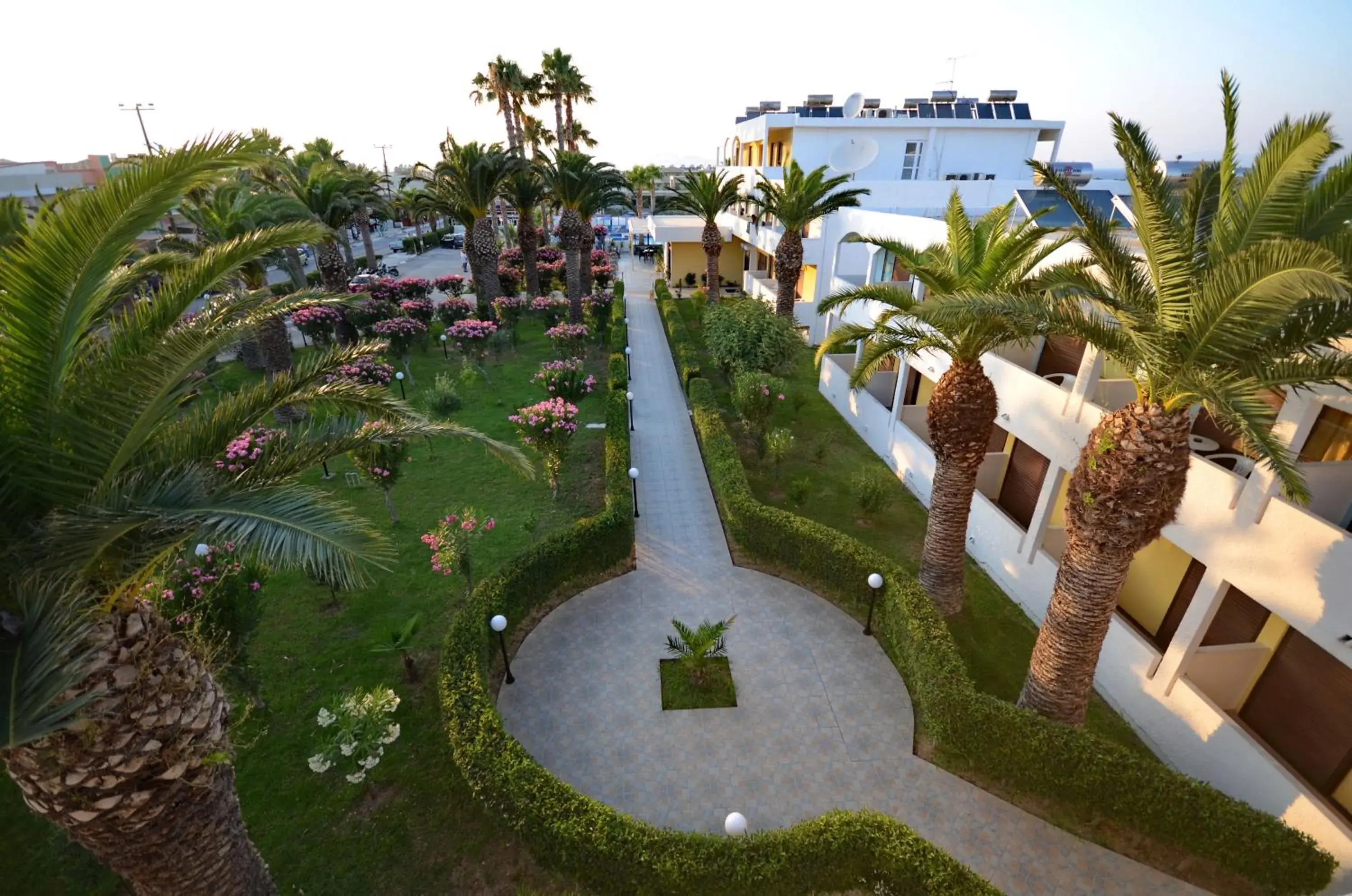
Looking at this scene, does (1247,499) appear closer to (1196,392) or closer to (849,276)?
(1196,392)

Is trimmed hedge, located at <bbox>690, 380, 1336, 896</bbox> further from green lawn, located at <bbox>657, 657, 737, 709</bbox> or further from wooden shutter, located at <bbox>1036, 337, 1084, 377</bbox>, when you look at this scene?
wooden shutter, located at <bbox>1036, 337, 1084, 377</bbox>

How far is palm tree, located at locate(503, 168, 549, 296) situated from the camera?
90.1ft

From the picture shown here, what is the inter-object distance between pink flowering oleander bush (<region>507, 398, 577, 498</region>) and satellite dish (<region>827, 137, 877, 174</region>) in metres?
20.8

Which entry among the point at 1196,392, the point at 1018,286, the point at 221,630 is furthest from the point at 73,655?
the point at 1018,286

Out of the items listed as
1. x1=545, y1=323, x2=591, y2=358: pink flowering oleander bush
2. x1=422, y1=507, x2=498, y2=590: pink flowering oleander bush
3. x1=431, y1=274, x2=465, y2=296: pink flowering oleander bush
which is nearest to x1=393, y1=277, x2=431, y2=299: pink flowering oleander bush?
x1=431, y1=274, x2=465, y2=296: pink flowering oleander bush

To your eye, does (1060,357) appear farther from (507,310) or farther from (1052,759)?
(507,310)

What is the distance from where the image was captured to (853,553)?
1063cm

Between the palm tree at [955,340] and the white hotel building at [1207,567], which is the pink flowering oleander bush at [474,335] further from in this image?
the palm tree at [955,340]

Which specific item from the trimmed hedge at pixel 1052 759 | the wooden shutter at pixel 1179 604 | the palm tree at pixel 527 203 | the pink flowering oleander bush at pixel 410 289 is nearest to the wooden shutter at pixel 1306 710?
the wooden shutter at pixel 1179 604

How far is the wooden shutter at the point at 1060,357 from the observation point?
1194 cm

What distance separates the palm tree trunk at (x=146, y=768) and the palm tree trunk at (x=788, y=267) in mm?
19556

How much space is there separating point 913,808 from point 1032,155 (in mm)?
33109

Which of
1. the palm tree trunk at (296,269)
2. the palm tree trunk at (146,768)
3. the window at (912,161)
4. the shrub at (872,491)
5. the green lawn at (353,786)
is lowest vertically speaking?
the green lawn at (353,786)

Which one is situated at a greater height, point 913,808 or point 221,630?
point 221,630
